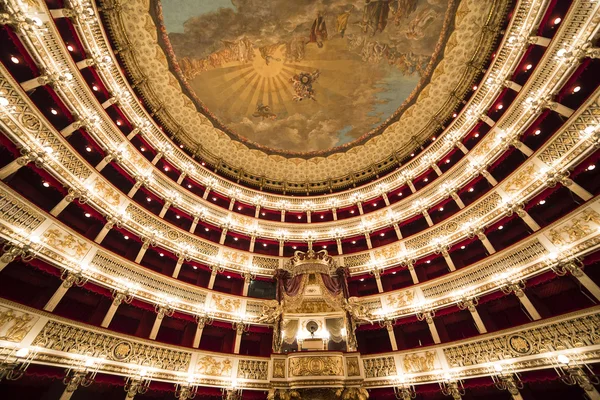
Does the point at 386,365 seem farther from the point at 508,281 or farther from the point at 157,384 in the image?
the point at 157,384

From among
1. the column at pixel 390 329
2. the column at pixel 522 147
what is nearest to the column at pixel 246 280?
the column at pixel 390 329

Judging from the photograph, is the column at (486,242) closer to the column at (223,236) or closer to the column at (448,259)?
the column at (448,259)

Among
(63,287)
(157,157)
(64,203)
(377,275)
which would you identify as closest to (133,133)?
(157,157)

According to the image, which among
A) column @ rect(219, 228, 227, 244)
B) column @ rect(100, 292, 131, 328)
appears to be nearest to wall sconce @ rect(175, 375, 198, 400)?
column @ rect(100, 292, 131, 328)

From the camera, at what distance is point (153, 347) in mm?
12836

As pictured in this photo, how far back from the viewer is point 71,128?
558 inches

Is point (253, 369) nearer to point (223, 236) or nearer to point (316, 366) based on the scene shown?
point (316, 366)

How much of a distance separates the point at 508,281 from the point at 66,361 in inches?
792

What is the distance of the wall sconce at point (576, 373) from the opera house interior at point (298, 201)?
0.30ft

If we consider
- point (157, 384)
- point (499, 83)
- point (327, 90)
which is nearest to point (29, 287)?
point (157, 384)

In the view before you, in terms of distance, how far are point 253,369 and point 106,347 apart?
7.09 metres

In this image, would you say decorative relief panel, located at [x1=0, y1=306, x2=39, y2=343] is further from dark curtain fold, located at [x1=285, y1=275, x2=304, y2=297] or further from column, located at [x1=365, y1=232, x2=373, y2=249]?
column, located at [x1=365, y1=232, x2=373, y2=249]

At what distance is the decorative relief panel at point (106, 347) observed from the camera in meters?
10.4

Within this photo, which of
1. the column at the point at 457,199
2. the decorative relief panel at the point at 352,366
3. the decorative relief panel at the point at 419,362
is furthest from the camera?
the column at the point at 457,199
